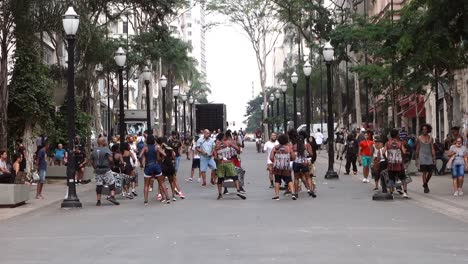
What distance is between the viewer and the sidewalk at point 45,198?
18625 millimetres

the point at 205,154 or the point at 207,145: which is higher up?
the point at 207,145

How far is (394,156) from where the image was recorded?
19.5 meters

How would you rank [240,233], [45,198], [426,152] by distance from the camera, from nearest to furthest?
[240,233] → [426,152] → [45,198]

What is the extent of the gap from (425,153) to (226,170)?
16.8 ft

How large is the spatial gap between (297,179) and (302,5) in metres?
30.8

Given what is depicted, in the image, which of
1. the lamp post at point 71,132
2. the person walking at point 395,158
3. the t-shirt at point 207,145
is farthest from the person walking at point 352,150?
the lamp post at point 71,132

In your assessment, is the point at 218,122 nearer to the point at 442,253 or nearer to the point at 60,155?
the point at 60,155

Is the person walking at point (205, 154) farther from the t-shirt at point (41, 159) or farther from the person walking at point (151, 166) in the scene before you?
the person walking at point (151, 166)

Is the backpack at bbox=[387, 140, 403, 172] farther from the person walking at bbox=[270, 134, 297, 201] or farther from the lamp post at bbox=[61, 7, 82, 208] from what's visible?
the lamp post at bbox=[61, 7, 82, 208]

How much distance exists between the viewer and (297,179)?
2061 cm

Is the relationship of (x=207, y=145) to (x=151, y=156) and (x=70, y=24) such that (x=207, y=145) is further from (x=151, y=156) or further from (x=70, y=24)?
(x=70, y=24)

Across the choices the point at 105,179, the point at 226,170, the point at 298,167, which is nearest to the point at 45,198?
the point at 105,179

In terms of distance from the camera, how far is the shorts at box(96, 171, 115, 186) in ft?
65.7

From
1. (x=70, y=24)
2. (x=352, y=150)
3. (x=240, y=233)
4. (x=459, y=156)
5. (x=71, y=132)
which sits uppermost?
(x=70, y=24)
